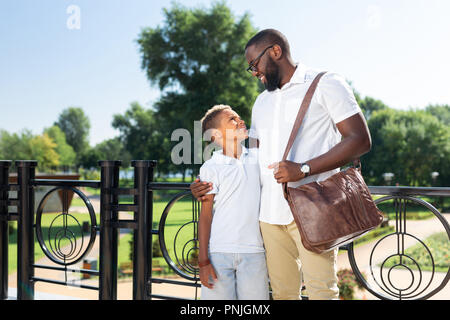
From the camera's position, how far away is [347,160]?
1930 mm

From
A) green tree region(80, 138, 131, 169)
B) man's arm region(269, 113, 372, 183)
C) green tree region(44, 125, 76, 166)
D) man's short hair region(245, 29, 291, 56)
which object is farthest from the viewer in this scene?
green tree region(44, 125, 76, 166)

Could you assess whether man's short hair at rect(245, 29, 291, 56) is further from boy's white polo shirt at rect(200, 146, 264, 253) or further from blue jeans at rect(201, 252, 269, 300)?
blue jeans at rect(201, 252, 269, 300)

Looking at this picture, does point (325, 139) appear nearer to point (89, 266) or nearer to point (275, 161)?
point (275, 161)

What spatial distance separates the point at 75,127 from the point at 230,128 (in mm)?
93306

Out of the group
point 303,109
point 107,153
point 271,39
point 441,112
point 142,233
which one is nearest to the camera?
point 303,109

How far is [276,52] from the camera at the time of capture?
2.16m

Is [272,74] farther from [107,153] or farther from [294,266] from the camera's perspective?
[107,153]

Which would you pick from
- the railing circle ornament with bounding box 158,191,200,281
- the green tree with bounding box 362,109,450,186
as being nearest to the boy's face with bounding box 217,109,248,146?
the railing circle ornament with bounding box 158,191,200,281

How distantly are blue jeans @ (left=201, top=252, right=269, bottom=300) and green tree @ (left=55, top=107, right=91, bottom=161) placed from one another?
9031 centimetres

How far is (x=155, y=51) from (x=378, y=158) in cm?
2731

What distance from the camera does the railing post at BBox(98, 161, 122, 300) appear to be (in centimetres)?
343

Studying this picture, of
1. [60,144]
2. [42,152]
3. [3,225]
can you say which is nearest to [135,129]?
[42,152]

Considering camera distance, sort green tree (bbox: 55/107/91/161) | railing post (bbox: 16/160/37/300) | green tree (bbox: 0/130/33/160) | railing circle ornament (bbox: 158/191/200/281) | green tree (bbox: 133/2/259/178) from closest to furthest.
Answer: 1. railing circle ornament (bbox: 158/191/200/281)
2. railing post (bbox: 16/160/37/300)
3. green tree (bbox: 133/2/259/178)
4. green tree (bbox: 0/130/33/160)
5. green tree (bbox: 55/107/91/161)
